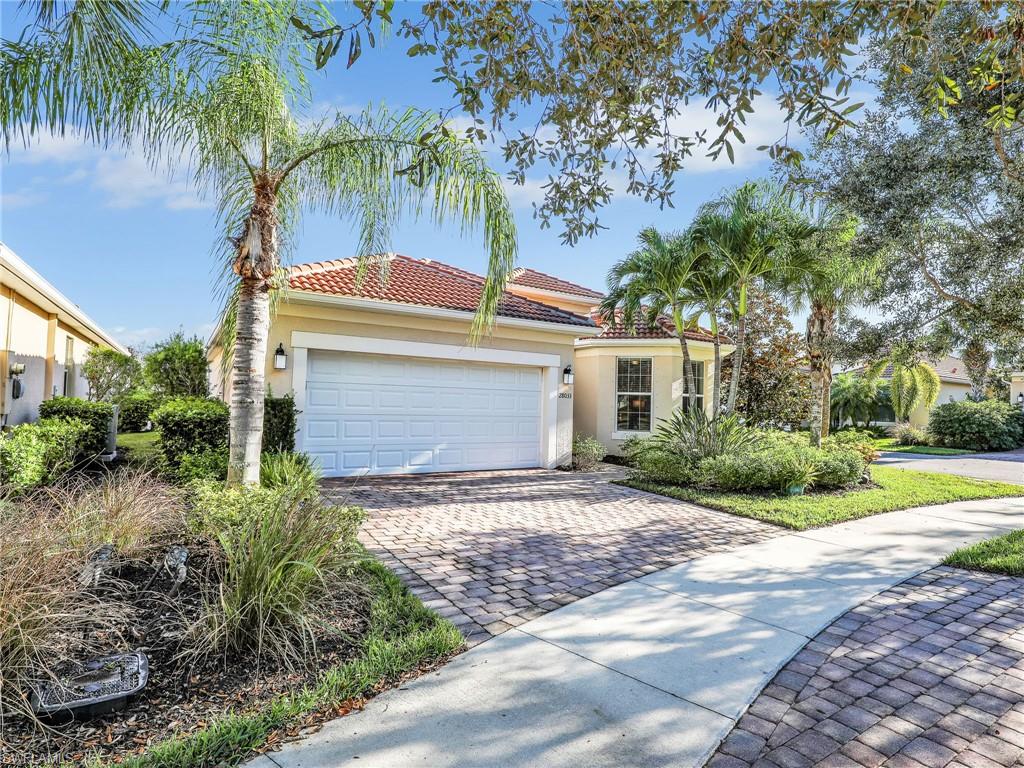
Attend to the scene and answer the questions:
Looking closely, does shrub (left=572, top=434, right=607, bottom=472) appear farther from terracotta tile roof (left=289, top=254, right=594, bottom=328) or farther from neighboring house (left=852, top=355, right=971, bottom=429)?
neighboring house (left=852, top=355, right=971, bottom=429)

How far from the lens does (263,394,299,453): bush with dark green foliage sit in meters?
9.50

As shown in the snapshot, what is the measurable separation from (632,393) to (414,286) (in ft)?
22.1

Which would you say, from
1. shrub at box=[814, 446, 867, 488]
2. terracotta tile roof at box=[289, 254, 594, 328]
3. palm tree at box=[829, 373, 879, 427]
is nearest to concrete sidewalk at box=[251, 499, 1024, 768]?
shrub at box=[814, 446, 867, 488]

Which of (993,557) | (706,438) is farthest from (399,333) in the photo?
(993,557)

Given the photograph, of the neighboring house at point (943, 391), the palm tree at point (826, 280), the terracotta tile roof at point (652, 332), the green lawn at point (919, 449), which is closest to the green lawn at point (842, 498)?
the palm tree at point (826, 280)

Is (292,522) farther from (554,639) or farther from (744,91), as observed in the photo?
(744,91)

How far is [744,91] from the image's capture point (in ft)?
13.8

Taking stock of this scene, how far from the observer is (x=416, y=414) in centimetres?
1187

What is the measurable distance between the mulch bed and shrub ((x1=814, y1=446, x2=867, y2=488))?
30.3 ft

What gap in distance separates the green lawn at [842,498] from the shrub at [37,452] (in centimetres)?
928

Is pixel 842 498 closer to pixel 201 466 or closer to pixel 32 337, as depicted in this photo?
pixel 201 466

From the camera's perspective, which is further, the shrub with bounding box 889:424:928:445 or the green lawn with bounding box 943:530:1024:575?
the shrub with bounding box 889:424:928:445

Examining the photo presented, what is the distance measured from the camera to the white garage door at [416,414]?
10945 millimetres

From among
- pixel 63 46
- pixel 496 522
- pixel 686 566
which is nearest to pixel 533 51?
pixel 63 46
